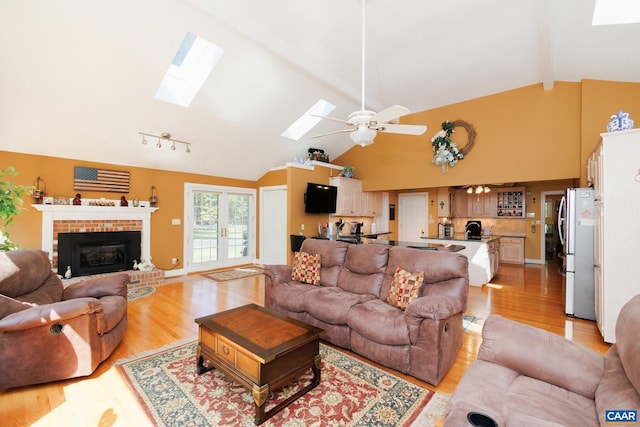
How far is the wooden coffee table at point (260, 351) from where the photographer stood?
1.82 metres

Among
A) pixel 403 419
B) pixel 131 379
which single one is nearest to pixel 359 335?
pixel 403 419

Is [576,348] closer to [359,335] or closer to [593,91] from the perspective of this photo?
[359,335]

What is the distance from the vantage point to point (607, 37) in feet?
10.6

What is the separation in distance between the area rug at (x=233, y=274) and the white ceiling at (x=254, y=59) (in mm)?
2656

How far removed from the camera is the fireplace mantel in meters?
4.61

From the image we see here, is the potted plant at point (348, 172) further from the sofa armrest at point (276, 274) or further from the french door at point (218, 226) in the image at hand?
the sofa armrest at point (276, 274)

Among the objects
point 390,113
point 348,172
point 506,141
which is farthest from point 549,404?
point 348,172

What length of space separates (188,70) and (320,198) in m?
3.56

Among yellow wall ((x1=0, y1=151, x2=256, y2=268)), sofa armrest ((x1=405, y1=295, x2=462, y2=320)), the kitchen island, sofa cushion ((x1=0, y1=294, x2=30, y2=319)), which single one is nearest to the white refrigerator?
the kitchen island

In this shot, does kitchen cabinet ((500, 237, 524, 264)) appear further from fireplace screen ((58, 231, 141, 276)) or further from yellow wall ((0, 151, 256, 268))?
fireplace screen ((58, 231, 141, 276))

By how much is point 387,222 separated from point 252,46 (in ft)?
19.7

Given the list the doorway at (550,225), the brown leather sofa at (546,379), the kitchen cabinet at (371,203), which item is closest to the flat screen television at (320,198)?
the kitchen cabinet at (371,203)

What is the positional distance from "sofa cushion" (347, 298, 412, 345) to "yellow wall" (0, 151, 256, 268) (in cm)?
491

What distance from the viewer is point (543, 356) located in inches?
59.2
